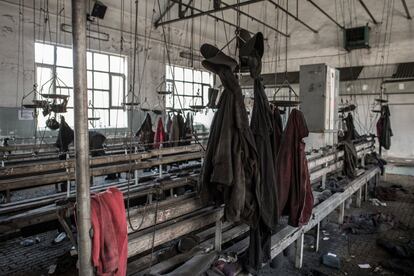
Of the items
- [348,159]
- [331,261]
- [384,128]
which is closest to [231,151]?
[331,261]

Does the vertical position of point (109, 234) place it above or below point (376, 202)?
above

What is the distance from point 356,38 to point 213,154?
9.35 meters

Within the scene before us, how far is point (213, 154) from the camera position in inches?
76.2

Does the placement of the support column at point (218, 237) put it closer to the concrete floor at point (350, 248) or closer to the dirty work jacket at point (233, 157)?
the dirty work jacket at point (233, 157)

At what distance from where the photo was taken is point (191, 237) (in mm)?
2312

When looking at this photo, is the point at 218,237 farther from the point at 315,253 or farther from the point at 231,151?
the point at 315,253

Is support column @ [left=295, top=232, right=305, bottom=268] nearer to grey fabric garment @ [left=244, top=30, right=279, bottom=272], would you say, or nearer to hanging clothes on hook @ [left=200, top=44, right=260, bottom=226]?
grey fabric garment @ [left=244, top=30, right=279, bottom=272]

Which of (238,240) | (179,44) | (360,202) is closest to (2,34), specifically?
(179,44)

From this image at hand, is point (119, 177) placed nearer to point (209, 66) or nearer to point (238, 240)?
point (238, 240)

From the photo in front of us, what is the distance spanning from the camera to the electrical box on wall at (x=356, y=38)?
30.7 ft

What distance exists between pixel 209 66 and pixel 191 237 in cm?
124

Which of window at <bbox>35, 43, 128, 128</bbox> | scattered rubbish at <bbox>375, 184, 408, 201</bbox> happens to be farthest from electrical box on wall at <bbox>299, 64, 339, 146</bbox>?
window at <bbox>35, 43, 128, 128</bbox>

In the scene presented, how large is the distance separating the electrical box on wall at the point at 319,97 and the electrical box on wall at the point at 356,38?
5.20 meters

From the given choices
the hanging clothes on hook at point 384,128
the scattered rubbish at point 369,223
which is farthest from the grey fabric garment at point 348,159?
the hanging clothes on hook at point 384,128
